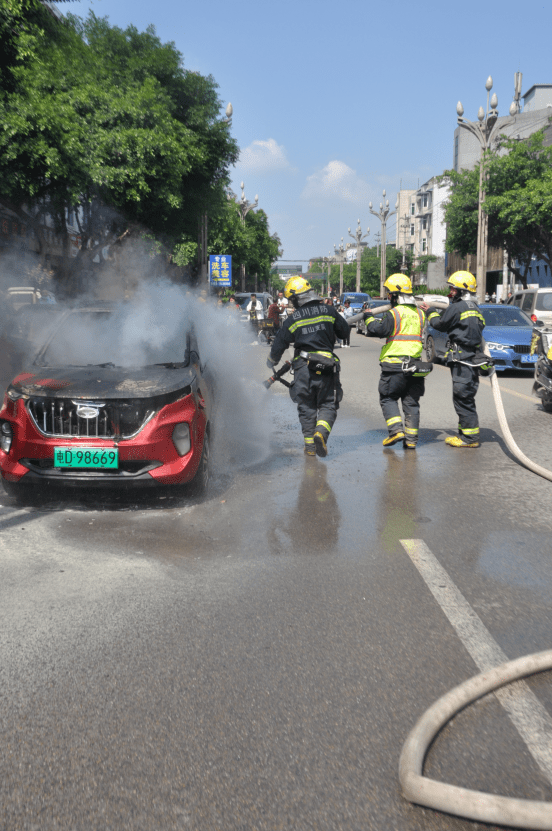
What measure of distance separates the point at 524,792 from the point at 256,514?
355cm

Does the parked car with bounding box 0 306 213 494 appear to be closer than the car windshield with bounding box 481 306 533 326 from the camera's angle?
Yes

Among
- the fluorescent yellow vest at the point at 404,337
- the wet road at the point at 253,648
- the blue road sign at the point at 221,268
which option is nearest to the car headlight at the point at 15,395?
the wet road at the point at 253,648

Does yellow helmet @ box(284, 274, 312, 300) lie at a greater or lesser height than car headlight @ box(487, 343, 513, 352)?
greater

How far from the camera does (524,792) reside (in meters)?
2.44

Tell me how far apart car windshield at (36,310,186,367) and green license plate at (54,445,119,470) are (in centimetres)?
116

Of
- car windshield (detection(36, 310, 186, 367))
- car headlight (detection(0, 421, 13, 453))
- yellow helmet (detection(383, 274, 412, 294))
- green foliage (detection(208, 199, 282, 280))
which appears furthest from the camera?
green foliage (detection(208, 199, 282, 280))

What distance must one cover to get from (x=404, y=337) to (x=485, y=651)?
5257mm

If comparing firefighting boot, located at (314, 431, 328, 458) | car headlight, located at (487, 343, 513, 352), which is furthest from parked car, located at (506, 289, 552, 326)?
firefighting boot, located at (314, 431, 328, 458)

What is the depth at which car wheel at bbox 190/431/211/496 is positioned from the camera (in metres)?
6.09

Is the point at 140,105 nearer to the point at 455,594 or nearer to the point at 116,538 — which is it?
the point at 116,538

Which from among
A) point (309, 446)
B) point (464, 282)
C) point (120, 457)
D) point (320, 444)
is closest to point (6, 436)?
point (120, 457)

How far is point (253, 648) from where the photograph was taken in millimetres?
3508

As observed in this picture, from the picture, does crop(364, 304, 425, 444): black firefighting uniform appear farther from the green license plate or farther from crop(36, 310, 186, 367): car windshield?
the green license plate

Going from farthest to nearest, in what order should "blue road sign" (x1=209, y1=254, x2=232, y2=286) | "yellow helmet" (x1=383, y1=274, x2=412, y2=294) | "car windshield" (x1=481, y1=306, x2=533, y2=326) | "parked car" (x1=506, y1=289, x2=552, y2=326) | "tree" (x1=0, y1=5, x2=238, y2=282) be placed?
"blue road sign" (x1=209, y1=254, x2=232, y2=286), "parked car" (x1=506, y1=289, x2=552, y2=326), "car windshield" (x1=481, y1=306, x2=533, y2=326), "tree" (x1=0, y1=5, x2=238, y2=282), "yellow helmet" (x1=383, y1=274, x2=412, y2=294)
